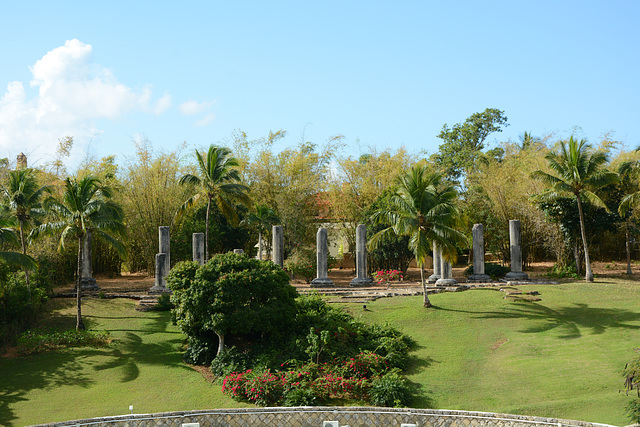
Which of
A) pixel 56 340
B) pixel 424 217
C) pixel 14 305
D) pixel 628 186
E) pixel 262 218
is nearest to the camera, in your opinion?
pixel 56 340

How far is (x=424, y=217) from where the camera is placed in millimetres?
22312

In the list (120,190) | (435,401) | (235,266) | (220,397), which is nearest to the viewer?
(435,401)

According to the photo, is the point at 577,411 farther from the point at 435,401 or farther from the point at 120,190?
the point at 120,190

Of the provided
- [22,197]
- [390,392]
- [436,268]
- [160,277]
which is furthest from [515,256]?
[22,197]

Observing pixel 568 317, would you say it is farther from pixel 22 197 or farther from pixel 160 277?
pixel 22 197

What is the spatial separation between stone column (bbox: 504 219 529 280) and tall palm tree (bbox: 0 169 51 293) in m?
20.8

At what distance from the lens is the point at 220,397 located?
52.6 feet

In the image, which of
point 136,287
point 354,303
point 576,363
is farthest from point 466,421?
point 136,287

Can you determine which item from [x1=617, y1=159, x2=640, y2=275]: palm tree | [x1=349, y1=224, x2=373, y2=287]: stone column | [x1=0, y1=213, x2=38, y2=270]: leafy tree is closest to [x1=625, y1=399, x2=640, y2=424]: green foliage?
[x1=617, y1=159, x2=640, y2=275]: palm tree

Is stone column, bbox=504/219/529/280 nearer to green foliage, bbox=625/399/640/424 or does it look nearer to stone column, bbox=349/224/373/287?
stone column, bbox=349/224/373/287

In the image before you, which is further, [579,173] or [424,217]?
[579,173]

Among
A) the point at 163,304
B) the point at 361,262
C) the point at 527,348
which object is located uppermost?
the point at 361,262

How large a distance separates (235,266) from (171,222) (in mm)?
16144

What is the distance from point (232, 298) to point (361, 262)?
11.6 m
